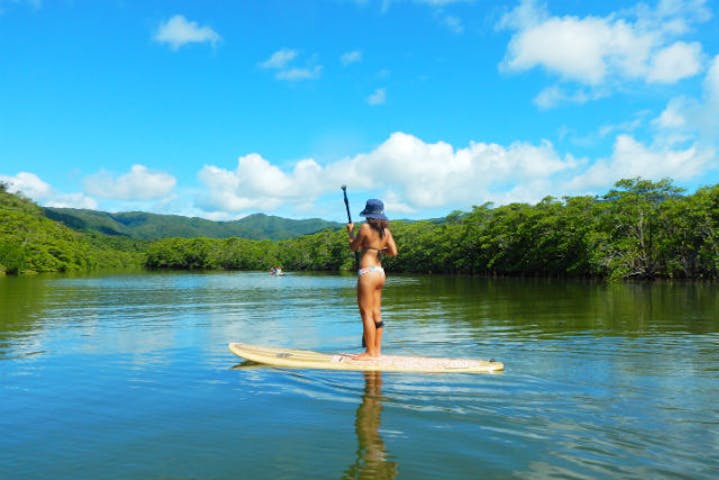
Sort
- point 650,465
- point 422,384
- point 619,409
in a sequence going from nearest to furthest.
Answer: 1. point 650,465
2. point 619,409
3. point 422,384

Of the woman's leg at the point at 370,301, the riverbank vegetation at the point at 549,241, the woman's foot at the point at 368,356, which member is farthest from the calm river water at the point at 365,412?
the riverbank vegetation at the point at 549,241

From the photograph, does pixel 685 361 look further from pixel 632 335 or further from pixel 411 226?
pixel 411 226

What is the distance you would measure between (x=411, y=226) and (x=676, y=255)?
8211cm

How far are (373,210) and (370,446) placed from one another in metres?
5.26

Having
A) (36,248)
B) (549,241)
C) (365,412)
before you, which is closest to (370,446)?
(365,412)

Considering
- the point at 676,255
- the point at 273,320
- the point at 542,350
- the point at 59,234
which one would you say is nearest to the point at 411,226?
the point at 676,255

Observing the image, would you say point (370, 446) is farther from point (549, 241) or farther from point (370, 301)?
point (549, 241)

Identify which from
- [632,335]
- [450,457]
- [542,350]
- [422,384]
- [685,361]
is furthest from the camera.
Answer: [632,335]

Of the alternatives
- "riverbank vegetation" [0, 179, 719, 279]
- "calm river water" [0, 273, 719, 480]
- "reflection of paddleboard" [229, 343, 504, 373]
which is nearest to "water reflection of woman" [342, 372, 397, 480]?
"calm river water" [0, 273, 719, 480]

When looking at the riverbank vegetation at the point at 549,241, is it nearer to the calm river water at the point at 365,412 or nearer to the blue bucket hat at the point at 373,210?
the calm river water at the point at 365,412

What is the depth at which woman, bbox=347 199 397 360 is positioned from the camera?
430 inches

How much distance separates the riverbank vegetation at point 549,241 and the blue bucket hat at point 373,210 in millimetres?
61125

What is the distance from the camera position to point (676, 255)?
66.7m

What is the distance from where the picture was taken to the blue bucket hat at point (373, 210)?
1091cm
